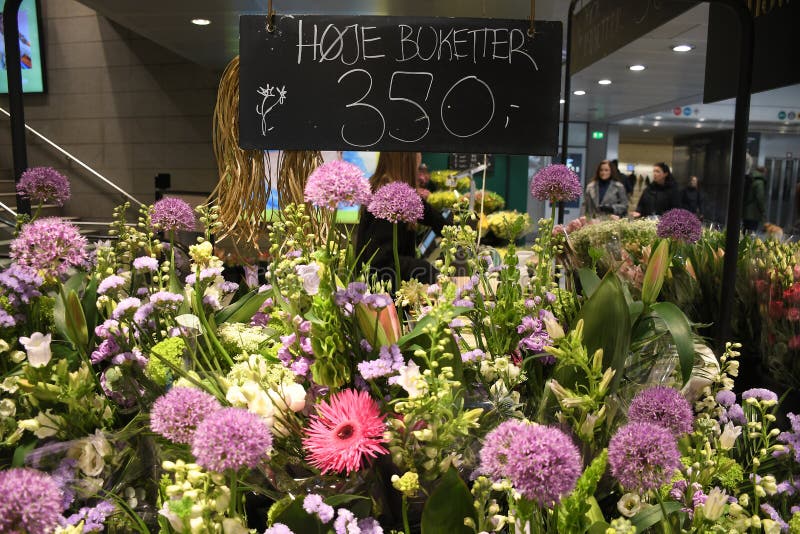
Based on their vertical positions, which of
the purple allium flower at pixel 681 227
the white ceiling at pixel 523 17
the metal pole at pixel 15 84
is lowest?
the purple allium flower at pixel 681 227

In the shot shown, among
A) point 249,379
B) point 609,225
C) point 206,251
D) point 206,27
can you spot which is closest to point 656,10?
point 609,225

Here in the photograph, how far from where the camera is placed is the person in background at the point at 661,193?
265 inches

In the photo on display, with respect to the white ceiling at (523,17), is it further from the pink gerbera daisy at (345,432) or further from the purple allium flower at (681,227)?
the pink gerbera daisy at (345,432)

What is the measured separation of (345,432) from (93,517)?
315mm

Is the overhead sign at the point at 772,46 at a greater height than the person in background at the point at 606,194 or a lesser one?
greater

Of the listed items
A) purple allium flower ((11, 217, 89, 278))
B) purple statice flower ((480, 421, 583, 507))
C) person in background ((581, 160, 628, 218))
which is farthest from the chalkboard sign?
person in background ((581, 160, 628, 218))

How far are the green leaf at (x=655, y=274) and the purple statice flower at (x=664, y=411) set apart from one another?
12.4 inches

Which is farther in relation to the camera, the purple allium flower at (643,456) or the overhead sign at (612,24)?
the overhead sign at (612,24)

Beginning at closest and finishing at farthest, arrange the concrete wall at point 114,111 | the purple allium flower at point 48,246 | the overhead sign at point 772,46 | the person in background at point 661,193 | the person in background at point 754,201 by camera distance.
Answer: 1. the purple allium flower at point 48,246
2. the overhead sign at point 772,46
3. the person in background at point 661,193
4. the concrete wall at point 114,111
5. the person in background at point 754,201

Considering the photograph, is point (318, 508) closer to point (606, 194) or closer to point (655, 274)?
point (655, 274)

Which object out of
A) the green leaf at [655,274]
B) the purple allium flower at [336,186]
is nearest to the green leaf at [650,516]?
the green leaf at [655,274]

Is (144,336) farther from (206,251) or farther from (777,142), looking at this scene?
(777,142)

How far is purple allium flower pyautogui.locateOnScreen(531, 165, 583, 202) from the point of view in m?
1.18

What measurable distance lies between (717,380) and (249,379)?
27.2 inches
